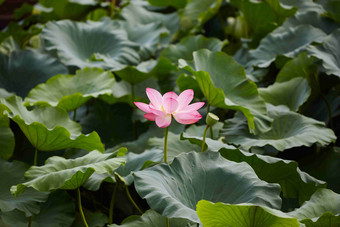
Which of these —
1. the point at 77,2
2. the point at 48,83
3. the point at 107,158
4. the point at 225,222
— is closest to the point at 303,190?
the point at 225,222

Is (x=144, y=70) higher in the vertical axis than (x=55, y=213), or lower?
higher

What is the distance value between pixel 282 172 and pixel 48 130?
0.61 metres

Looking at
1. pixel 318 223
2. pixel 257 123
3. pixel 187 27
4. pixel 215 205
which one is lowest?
pixel 187 27

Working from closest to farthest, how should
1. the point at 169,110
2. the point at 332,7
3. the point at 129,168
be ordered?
the point at 169,110 < the point at 129,168 < the point at 332,7

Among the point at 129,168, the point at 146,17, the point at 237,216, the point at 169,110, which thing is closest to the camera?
the point at 237,216

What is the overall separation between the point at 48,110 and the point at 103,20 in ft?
2.69

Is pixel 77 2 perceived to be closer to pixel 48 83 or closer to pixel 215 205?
pixel 48 83

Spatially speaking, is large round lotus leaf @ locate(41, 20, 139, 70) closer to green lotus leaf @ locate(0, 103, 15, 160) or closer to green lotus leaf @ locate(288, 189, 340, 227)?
green lotus leaf @ locate(0, 103, 15, 160)

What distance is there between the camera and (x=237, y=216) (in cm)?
84

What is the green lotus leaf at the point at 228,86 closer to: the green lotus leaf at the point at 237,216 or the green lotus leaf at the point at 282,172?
the green lotus leaf at the point at 282,172

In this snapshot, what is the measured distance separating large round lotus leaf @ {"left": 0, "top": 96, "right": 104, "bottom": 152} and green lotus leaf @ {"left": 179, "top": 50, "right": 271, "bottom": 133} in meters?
0.35

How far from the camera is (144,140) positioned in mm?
1590

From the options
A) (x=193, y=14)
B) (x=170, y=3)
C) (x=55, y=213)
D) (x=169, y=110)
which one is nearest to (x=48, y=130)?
(x=55, y=213)

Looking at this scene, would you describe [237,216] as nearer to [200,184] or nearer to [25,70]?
[200,184]
